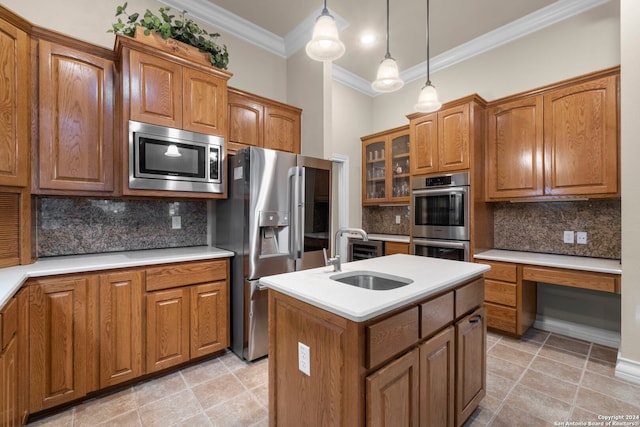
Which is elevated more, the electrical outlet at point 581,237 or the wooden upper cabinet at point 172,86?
the wooden upper cabinet at point 172,86

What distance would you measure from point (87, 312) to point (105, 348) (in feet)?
0.92

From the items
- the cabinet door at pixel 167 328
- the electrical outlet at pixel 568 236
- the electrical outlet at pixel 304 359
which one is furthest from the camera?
the electrical outlet at pixel 568 236

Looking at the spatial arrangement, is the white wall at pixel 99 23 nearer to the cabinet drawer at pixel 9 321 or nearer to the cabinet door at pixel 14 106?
the cabinet door at pixel 14 106

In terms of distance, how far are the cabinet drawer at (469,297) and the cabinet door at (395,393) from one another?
45 cm

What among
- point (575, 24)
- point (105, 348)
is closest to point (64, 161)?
point (105, 348)

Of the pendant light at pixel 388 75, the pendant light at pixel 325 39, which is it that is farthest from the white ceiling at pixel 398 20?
the pendant light at pixel 325 39

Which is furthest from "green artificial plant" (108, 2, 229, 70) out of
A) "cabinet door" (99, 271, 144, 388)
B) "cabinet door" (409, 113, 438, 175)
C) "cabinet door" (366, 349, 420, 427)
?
"cabinet door" (366, 349, 420, 427)

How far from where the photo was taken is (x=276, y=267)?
2.53m

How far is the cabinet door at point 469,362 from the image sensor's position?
1.54m

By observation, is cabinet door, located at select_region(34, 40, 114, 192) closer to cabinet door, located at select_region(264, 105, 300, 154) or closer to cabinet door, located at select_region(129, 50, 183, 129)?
cabinet door, located at select_region(129, 50, 183, 129)

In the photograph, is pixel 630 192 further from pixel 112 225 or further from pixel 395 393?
pixel 112 225

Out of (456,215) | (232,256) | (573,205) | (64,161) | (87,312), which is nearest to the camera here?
Answer: (87,312)

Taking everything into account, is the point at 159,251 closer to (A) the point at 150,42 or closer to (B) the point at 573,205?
(A) the point at 150,42

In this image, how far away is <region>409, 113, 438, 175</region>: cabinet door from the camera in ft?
11.0
